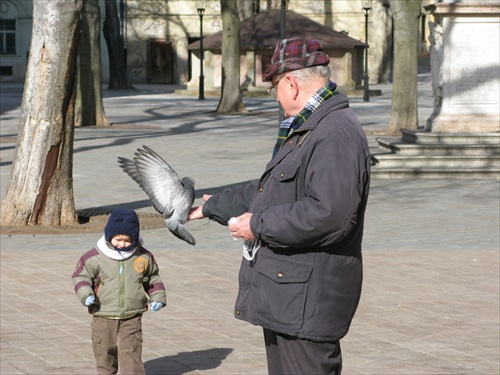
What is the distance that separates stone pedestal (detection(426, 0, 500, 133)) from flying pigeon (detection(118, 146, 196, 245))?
1461cm

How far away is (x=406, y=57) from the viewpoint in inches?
990

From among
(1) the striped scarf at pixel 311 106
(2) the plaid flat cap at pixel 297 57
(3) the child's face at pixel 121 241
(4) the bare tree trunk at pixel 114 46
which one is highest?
(4) the bare tree trunk at pixel 114 46

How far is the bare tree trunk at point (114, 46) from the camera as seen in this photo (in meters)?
52.9

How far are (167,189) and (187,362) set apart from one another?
7.84 feet

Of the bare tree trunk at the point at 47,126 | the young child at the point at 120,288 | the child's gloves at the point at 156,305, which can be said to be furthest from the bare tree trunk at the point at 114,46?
the child's gloves at the point at 156,305

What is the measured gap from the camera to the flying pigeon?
5.10 metres

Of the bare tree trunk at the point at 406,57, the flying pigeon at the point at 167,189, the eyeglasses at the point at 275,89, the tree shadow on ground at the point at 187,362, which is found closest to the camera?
the eyeglasses at the point at 275,89

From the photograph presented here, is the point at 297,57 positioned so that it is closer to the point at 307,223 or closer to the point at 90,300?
the point at 307,223

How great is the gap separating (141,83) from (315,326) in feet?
195

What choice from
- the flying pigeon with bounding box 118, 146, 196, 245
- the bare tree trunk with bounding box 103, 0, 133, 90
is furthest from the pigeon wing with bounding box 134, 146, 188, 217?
the bare tree trunk with bounding box 103, 0, 133, 90

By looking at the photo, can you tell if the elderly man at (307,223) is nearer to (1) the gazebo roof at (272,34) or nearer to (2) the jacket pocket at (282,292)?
(2) the jacket pocket at (282,292)

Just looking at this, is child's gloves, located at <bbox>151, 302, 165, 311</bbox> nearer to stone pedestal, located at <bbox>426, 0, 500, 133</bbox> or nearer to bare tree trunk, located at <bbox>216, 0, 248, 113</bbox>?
stone pedestal, located at <bbox>426, 0, 500, 133</bbox>

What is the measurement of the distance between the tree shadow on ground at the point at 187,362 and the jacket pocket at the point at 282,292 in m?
2.67

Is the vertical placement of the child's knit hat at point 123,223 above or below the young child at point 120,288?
above
